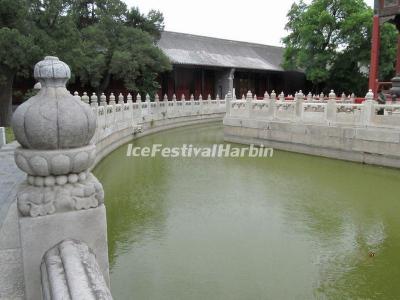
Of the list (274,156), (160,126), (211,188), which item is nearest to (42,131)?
(211,188)

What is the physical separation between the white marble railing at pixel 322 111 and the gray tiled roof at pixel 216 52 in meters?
10.00

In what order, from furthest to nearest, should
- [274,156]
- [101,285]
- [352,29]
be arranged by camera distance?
[352,29] < [274,156] < [101,285]

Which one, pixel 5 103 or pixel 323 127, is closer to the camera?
pixel 323 127

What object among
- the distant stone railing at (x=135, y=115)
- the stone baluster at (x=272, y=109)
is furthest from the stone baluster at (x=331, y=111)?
the distant stone railing at (x=135, y=115)

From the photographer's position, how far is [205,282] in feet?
12.3

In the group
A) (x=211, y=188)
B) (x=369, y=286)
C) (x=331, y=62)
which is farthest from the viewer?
(x=331, y=62)

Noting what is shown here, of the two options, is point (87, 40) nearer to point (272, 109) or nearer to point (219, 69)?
point (272, 109)

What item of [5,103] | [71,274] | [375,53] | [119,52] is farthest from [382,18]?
[71,274]

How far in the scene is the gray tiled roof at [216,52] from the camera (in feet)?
76.1

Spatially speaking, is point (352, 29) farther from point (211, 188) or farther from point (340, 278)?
point (340, 278)

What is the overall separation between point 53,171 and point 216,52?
25.5 meters

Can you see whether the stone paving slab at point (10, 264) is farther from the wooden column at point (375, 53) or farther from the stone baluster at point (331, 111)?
the wooden column at point (375, 53)

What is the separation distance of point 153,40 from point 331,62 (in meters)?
11.6

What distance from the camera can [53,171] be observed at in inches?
66.4
